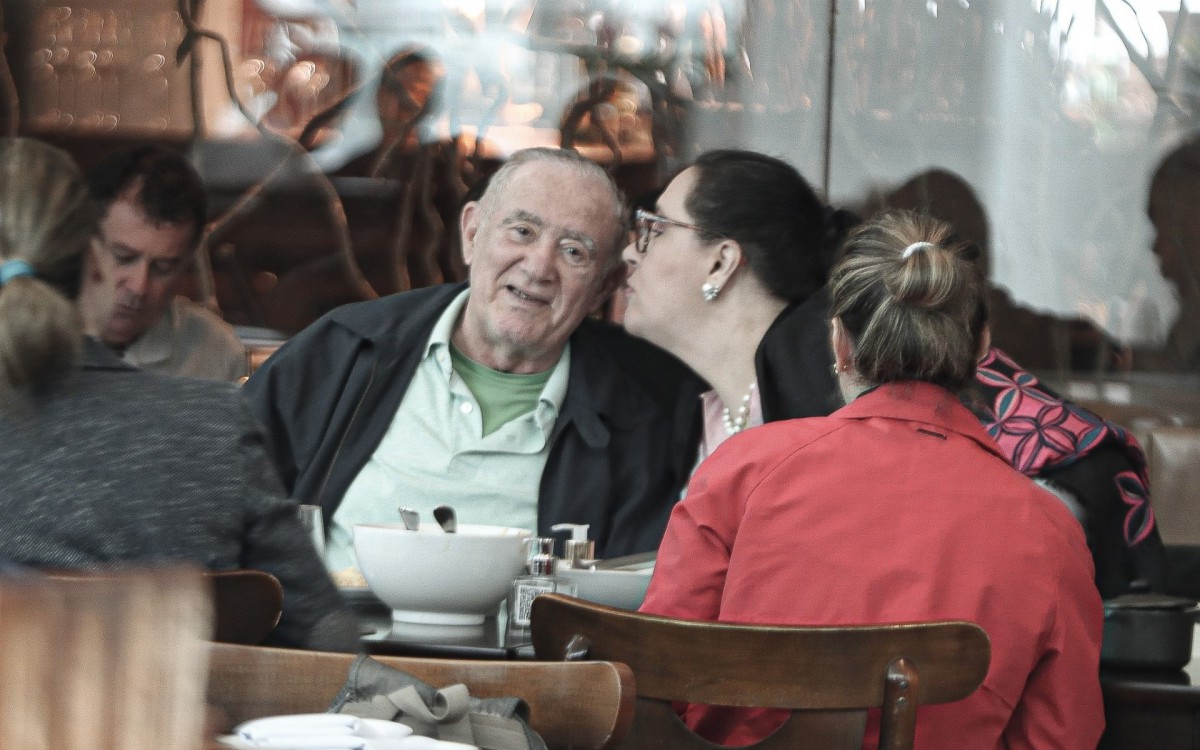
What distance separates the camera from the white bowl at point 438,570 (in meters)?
1.65

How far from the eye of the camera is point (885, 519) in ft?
4.83

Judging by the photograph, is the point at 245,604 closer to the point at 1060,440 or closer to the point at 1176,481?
the point at 1060,440

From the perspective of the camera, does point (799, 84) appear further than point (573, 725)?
Yes

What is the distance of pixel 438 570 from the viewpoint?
165 cm

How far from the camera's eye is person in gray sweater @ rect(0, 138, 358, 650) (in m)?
1.26

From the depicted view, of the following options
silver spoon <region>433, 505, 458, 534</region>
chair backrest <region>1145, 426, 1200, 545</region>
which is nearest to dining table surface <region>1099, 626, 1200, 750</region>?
silver spoon <region>433, 505, 458, 534</region>

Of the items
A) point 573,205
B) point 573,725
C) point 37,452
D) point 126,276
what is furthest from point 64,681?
point 126,276

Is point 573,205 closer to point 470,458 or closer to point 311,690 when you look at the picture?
point 470,458

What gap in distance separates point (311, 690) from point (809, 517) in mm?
599

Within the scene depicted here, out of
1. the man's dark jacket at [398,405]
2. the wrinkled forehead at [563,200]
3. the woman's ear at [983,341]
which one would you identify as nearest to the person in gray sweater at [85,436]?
the woman's ear at [983,341]

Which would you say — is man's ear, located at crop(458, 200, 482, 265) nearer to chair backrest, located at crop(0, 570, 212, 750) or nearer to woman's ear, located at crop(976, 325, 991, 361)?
woman's ear, located at crop(976, 325, 991, 361)

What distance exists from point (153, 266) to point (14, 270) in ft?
5.86

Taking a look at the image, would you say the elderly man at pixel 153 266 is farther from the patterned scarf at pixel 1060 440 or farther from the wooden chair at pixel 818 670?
the wooden chair at pixel 818 670

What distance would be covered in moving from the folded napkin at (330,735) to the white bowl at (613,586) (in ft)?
2.89
